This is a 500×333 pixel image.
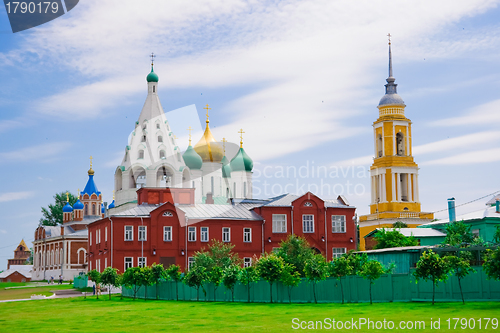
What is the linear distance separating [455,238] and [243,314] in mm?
24544

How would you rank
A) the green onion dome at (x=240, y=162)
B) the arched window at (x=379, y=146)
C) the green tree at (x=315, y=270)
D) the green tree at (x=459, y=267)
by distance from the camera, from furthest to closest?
the arched window at (x=379, y=146) → the green onion dome at (x=240, y=162) → the green tree at (x=315, y=270) → the green tree at (x=459, y=267)

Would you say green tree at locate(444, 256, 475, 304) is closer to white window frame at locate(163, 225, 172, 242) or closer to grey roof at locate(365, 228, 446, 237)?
grey roof at locate(365, 228, 446, 237)

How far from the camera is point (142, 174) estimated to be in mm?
60406

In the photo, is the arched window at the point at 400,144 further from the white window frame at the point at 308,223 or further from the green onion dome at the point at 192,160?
the white window frame at the point at 308,223

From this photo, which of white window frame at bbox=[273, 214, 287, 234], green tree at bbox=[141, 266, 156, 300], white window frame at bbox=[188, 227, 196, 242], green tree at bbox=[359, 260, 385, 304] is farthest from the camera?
white window frame at bbox=[273, 214, 287, 234]

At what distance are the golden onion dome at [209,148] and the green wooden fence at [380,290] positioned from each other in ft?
109

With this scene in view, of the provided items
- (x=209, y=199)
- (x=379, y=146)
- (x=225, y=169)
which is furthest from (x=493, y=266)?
(x=379, y=146)

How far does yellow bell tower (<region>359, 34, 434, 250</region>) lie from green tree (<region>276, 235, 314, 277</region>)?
36908 mm

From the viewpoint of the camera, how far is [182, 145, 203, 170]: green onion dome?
64644mm

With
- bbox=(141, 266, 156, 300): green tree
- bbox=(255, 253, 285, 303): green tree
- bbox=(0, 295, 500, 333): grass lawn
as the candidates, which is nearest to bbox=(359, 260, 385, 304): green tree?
bbox=(0, 295, 500, 333): grass lawn

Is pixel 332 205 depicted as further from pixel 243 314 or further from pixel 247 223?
pixel 243 314

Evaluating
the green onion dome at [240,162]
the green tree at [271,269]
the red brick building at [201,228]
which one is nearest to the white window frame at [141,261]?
the red brick building at [201,228]

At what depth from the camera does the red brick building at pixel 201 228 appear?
160 ft

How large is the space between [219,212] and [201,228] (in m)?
2.32
